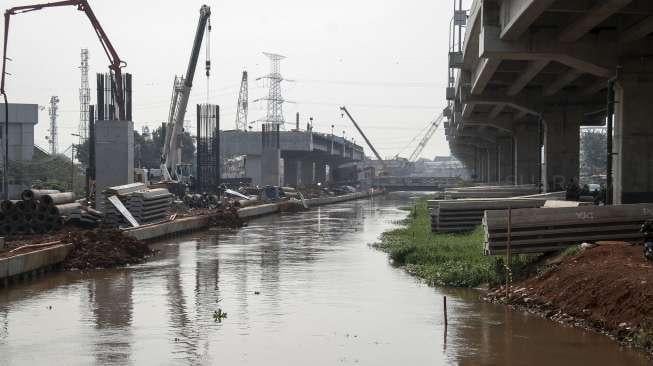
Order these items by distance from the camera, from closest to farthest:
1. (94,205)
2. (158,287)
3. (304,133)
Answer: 1. (158,287)
2. (94,205)
3. (304,133)

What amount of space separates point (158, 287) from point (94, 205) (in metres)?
24.6

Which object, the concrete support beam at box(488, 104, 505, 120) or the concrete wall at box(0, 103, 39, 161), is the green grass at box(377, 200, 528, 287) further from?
the concrete wall at box(0, 103, 39, 161)

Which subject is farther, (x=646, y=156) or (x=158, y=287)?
(x=646, y=156)

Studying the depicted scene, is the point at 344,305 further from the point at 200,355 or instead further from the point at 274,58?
the point at 274,58

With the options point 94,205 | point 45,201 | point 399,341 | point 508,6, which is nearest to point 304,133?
point 94,205

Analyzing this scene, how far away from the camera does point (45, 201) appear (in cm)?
3478

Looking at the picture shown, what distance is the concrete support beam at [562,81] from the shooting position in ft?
125

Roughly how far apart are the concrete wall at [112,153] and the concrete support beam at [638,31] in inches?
1041

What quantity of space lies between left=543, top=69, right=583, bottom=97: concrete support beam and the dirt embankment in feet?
67.1

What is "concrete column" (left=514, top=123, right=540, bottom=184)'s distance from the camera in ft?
203

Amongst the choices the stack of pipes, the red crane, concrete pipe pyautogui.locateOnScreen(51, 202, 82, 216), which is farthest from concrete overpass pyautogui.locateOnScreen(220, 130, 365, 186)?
the stack of pipes

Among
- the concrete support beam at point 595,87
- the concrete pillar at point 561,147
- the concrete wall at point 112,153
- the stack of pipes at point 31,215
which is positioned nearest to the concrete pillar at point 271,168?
the concrete wall at point 112,153

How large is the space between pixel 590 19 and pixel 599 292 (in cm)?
1146

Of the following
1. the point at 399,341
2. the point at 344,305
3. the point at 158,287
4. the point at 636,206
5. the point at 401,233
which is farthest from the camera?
the point at 401,233
